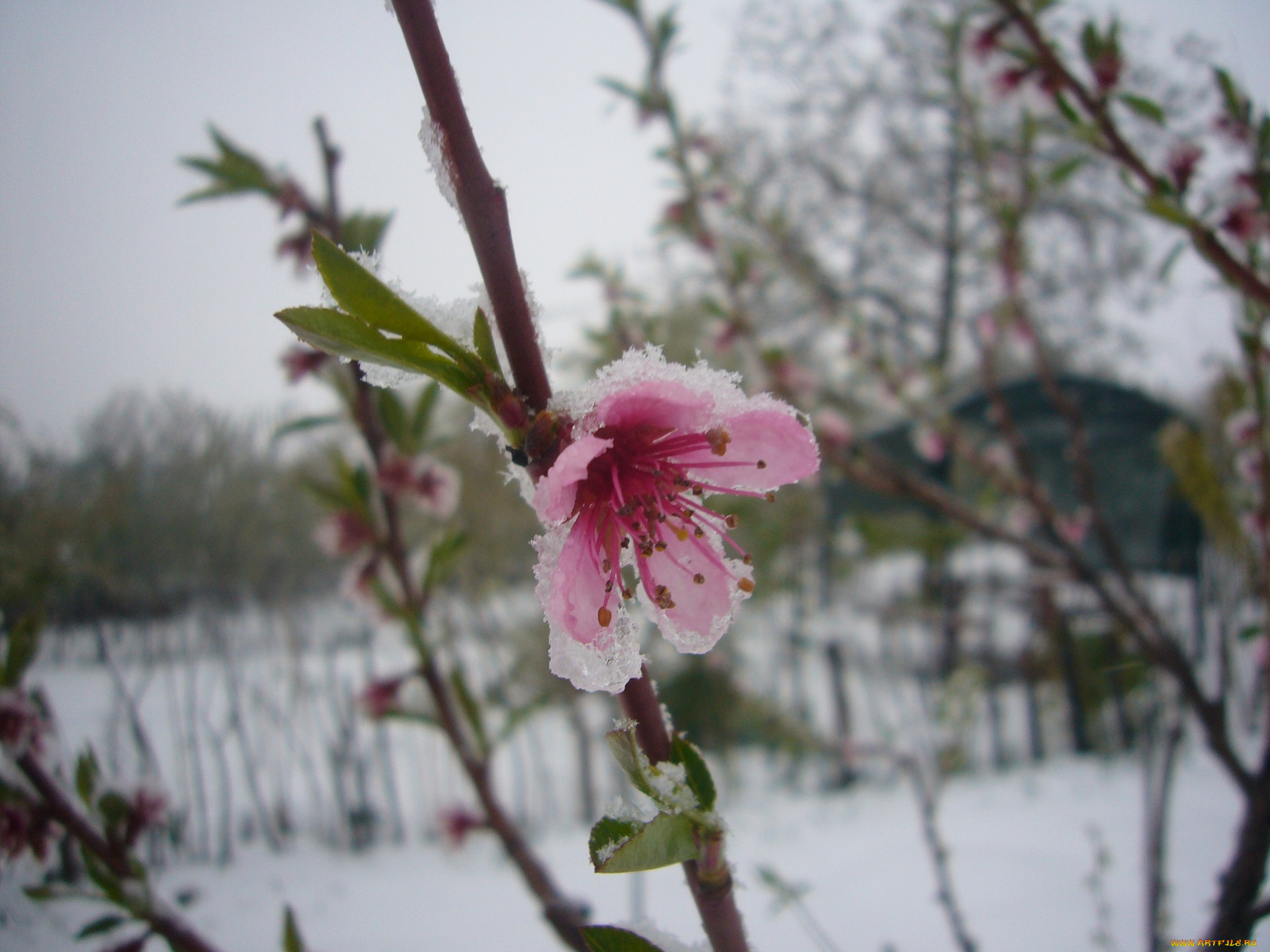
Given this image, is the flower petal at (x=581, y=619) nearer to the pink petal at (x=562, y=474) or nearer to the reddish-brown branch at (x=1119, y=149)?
the pink petal at (x=562, y=474)

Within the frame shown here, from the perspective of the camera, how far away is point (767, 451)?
1.63 ft

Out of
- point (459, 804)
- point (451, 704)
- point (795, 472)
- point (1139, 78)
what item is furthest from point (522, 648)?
point (1139, 78)

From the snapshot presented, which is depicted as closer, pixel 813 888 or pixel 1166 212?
pixel 1166 212

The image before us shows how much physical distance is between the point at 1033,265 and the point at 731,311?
5378 millimetres

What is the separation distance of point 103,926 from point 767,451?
3.13 feet

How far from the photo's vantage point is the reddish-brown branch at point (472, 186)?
1.30 ft

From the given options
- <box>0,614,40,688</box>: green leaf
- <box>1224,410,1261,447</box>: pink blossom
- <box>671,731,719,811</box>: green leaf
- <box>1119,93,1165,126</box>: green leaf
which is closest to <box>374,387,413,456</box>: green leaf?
<box>0,614,40,688</box>: green leaf

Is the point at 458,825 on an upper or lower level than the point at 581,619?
lower

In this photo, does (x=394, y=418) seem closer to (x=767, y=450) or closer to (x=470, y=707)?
(x=470, y=707)

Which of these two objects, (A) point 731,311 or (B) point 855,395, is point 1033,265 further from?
(A) point 731,311

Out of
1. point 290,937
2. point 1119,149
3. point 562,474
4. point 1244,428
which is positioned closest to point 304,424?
point 290,937

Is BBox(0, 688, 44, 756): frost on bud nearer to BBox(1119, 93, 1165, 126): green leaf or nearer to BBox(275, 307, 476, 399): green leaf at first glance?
BBox(275, 307, 476, 399): green leaf

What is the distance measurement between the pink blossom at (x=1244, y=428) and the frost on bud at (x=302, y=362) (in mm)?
2339

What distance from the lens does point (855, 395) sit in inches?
245
